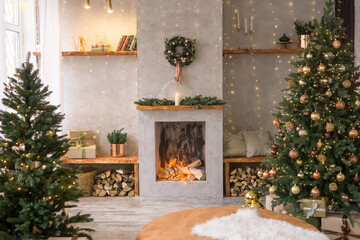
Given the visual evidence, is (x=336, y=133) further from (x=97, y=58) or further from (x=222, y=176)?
(x=97, y=58)

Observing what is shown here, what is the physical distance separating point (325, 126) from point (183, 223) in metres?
1.55

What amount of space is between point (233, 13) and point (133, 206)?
3032 mm

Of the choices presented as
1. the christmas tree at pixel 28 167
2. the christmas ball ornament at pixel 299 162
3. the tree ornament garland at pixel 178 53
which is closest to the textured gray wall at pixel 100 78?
the tree ornament garland at pixel 178 53

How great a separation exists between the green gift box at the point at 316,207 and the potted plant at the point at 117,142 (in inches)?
104

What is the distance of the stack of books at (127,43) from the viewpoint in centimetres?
477

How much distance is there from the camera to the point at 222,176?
4.55 metres

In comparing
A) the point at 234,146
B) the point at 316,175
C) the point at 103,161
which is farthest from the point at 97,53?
the point at 316,175

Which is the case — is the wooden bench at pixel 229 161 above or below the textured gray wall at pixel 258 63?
below

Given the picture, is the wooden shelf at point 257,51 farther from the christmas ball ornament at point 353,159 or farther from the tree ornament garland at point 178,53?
the christmas ball ornament at point 353,159

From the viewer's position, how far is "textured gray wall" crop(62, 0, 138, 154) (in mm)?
4973

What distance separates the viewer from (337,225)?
2930 mm

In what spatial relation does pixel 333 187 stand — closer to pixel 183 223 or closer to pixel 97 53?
pixel 183 223

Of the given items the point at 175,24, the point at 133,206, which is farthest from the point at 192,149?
the point at 175,24

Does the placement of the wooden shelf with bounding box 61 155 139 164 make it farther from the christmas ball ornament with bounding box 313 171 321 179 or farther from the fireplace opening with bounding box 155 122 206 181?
the christmas ball ornament with bounding box 313 171 321 179
